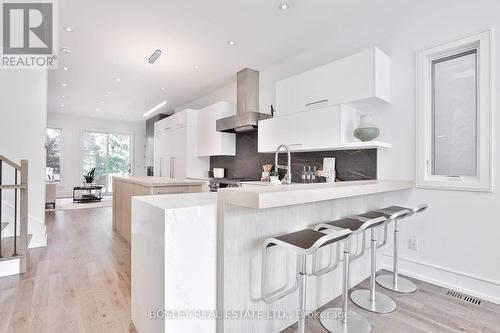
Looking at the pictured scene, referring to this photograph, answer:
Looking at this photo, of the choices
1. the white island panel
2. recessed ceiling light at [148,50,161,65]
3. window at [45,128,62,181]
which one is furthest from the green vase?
window at [45,128,62,181]

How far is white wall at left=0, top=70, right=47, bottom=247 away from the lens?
324 centimetres

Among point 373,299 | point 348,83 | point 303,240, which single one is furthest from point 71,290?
point 348,83

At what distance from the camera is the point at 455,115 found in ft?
7.90

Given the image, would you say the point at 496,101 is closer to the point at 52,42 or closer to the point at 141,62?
the point at 141,62

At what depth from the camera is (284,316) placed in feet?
5.73

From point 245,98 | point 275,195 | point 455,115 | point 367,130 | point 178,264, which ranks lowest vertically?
point 178,264

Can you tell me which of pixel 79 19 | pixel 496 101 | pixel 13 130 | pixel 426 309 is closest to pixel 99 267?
pixel 13 130

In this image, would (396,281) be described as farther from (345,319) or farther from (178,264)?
(178,264)

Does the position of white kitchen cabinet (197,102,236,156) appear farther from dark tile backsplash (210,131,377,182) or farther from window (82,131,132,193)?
window (82,131,132,193)

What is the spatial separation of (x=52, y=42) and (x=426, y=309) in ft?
17.4

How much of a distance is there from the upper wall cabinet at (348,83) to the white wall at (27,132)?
3.54 m

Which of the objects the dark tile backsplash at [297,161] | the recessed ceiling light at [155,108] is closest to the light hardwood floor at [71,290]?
the dark tile backsplash at [297,161]

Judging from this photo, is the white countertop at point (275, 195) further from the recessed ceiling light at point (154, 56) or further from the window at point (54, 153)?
the window at point (54, 153)

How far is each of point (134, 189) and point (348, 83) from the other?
3.01m
